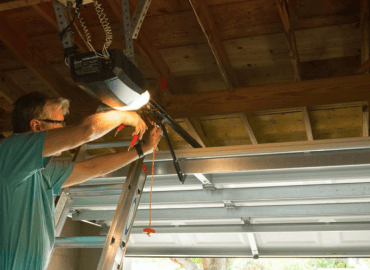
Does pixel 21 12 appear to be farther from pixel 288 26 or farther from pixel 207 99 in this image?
pixel 288 26

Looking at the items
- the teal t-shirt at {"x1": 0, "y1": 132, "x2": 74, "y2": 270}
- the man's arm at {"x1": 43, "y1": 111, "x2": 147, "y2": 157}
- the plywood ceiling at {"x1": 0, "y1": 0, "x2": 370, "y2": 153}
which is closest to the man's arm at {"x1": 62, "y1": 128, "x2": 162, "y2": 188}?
the man's arm at {"x1": 43, "y1": 111, "x2": 147, "y2": 157}

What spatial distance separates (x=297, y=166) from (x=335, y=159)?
0.20 m

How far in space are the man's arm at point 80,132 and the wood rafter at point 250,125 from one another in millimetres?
2841

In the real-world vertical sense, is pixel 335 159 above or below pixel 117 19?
below

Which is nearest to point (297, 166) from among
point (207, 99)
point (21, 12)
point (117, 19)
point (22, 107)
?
point (22, 107)

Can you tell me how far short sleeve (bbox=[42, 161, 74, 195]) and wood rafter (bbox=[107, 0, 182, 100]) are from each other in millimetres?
1796

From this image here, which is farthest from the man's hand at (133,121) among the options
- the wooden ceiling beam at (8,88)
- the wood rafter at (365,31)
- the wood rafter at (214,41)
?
the wooden ceiling beam at (8,88)

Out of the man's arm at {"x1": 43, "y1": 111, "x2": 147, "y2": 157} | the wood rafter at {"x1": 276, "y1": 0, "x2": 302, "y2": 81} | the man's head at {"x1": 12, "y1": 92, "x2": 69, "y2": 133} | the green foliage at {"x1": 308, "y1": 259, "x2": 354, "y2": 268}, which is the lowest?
the man's arm at {"x1": 43, "y1": 111, "x2": 147, "y2": 157}

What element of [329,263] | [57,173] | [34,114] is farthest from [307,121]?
[329,263]

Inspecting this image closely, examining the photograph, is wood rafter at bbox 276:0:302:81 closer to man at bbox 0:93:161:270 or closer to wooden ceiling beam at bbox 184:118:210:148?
wooden ceiling beam at bbox 184:118:210:148

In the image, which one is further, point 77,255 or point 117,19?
point 77,255

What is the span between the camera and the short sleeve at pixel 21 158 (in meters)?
1.88

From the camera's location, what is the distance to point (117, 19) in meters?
4.14

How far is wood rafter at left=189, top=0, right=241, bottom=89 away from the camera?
359cm
